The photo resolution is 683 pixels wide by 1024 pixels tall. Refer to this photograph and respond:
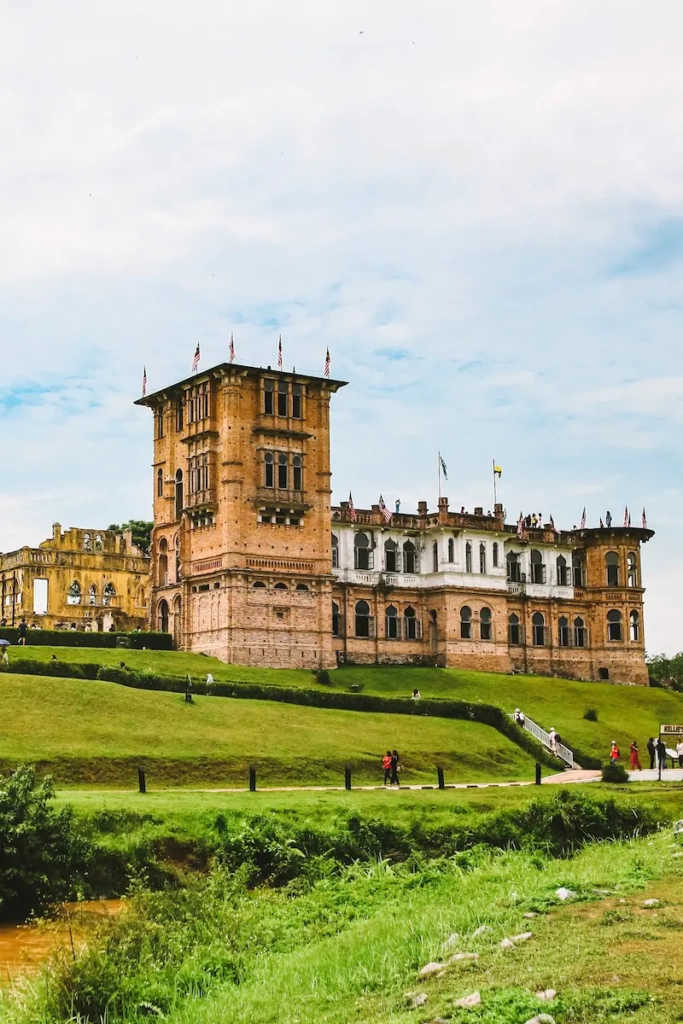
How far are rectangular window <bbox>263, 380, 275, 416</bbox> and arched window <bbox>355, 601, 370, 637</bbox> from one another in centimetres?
1408

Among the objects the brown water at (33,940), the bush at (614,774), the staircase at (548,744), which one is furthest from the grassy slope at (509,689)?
the brown water at (33,940)

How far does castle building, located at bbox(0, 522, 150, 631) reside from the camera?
279ft

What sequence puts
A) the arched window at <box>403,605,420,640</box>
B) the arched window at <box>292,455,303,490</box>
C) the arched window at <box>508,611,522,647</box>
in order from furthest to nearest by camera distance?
1. the arched window at <box>508,611,522,647</box>
2. the arched window at <box>403,605,420,640</box>
3. the arched window at <box>292,455,303,490</box>

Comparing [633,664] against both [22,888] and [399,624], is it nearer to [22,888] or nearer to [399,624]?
[399,624]

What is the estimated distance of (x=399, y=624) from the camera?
82.2 meters

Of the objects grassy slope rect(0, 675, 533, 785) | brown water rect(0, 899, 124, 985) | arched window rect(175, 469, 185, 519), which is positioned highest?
arched window rect(175, 469, 185, 519)

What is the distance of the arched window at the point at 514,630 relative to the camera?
8706 cm

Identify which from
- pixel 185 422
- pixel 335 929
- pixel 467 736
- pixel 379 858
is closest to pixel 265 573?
pixel 185 422

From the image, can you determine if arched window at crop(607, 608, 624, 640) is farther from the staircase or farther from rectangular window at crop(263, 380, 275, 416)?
rectangular window at crop(263, 380, 275, 416)

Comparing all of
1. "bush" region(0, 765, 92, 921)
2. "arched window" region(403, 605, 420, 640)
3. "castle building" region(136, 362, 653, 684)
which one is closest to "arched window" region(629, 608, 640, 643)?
"castle building" region(136, 362, 653, 684)

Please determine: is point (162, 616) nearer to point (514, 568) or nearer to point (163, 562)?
point (163, 562)

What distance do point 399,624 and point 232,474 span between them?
16654 millimetres

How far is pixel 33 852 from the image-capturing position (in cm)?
3056

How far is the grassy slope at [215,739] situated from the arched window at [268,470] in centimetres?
1807
